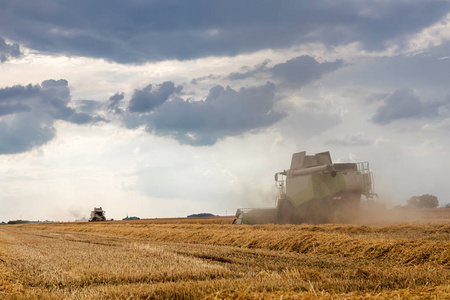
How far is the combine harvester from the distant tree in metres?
24.8

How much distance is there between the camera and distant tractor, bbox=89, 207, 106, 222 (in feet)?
225

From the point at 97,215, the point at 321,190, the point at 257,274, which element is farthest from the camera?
the point at 97,215

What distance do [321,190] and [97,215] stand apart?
5240cm

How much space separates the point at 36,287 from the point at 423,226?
1611 cm

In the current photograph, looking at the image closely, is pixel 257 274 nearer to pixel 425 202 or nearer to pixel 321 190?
pixel 321 190

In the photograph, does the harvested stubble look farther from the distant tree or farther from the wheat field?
the distant tree

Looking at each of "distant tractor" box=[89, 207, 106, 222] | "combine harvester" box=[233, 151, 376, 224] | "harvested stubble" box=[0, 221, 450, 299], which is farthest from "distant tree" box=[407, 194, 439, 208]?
"distant tractor" box=[89, 207, 106, 222]

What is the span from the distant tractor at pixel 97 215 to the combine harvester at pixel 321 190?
47935 mm

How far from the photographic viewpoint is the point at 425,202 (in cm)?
4697

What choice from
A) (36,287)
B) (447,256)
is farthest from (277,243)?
(36,287)

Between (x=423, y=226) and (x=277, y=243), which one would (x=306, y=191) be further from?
(x=277, y=243)

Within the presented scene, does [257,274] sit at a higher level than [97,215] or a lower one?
lower

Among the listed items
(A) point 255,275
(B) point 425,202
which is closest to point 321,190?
(A) point 255,275

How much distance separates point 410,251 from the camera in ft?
35.1
